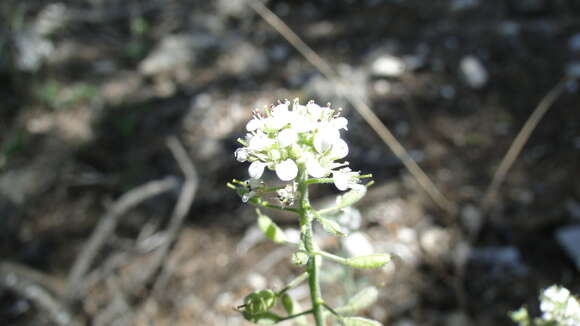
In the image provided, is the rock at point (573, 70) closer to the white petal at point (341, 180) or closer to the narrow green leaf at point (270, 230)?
the white petal at point (341, 180)

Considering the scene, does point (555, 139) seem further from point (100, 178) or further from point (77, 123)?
point (77, 123)

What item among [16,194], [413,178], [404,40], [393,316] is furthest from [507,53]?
[16,194]

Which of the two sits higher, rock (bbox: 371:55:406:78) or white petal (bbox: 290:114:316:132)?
rock (bbox: 371:55:406:78)

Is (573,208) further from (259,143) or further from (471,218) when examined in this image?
(259,143)

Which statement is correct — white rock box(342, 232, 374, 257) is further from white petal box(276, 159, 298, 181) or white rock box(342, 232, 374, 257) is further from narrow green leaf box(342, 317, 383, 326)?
white petal box(276, 159, 298, 181)

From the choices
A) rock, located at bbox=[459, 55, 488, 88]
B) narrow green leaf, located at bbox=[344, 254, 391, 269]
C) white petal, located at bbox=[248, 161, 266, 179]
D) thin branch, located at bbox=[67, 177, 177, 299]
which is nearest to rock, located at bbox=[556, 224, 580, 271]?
rock, located at bbox=[459, 55, 488, 88]

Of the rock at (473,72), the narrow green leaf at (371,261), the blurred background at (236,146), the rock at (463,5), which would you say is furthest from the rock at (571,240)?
the rock at (463,5)

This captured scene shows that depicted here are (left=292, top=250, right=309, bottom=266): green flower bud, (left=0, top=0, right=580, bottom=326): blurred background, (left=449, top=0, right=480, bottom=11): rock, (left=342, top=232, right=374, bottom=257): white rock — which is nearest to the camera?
(left=292, top=250, right=309, bottom=266): green flower bud
